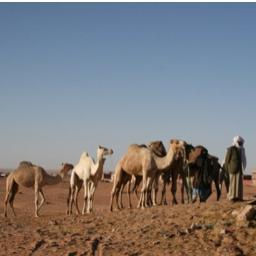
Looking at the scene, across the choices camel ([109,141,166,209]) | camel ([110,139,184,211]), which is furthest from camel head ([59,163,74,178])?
camel ([110,139,184,211])

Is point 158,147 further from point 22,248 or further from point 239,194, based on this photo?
point 22,248

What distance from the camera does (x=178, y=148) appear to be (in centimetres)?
1684

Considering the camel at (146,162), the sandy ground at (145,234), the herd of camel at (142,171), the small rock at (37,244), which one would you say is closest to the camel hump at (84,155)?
the herd of camel at (142,171)

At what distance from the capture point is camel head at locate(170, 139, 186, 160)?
16761 mm

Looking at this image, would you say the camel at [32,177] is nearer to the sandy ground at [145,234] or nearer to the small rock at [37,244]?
the sandy ground at [145,234]

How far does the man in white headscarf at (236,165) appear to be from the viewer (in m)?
14.1

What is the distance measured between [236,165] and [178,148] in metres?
3.05

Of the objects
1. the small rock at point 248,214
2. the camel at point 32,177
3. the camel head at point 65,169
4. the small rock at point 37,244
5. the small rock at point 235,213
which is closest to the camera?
the small rock at point 37,244

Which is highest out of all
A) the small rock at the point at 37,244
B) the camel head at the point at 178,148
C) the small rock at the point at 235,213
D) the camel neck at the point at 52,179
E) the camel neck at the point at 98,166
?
the camel head at the point at 178,148

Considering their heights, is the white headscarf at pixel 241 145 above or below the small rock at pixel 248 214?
above

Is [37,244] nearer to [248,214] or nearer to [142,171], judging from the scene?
[248,214]

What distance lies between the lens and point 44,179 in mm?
19172

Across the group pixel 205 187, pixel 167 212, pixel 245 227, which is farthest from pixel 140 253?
pixel 205 187

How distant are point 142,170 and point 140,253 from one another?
6.59 meters
